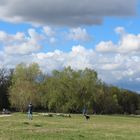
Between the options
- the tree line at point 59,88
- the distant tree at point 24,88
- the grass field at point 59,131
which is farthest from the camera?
the tree line at point 59,88

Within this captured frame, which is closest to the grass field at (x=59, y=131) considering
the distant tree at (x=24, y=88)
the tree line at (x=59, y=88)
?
the distant tree at (x=24, y=88)

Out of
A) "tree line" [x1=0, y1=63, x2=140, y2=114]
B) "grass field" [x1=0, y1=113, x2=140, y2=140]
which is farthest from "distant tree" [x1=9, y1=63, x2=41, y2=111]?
"grass field" [x1=0, y1=113, x2=140, y2=140]

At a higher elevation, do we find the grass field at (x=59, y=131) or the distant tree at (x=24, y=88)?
the distant tree at (x=24, y=88)

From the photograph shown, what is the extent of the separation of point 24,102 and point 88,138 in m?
78.2

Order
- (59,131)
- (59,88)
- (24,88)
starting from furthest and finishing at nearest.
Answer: (59,88) < (24,88) < (59,131)

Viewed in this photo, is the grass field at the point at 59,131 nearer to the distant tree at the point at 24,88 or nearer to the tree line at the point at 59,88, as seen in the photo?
the distant tree at the point at 24,88

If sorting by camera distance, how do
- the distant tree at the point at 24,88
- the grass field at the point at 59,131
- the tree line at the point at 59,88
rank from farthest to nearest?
the tree line at the point at 59,88
the distant tree at the point at 24,88
the grass field at the point at 59,131

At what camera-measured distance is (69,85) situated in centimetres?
12650

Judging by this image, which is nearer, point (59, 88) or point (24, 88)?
point (24, 88)

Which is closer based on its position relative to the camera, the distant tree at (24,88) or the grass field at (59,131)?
the grass field at (59,131)

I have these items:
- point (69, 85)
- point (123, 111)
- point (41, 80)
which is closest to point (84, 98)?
point (69, 85)

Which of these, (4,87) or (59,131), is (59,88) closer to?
(4,87)

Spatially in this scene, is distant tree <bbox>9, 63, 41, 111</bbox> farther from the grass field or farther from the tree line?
the grass field

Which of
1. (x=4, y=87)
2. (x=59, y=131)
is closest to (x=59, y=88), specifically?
(x=4, y=87)
